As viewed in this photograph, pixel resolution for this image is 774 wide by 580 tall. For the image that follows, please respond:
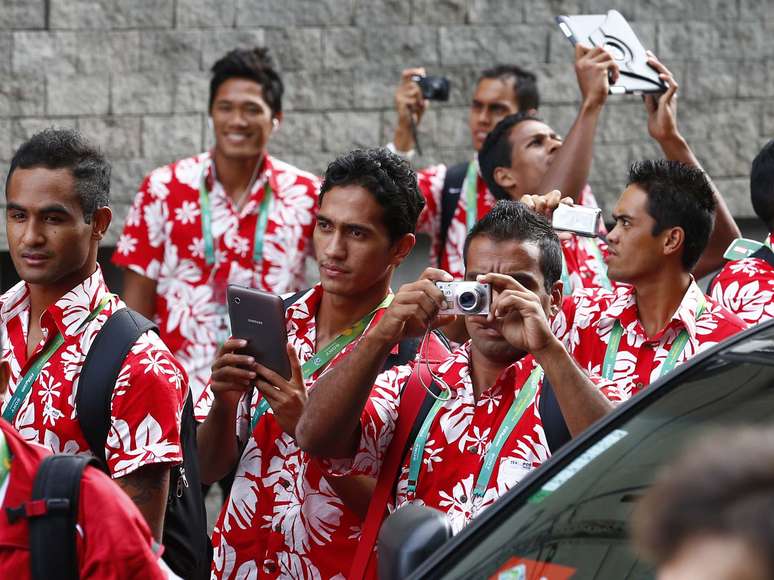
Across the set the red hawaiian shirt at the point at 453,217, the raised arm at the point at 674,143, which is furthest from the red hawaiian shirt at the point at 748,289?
Result: the red hawaiian shirt at the point at 453,217

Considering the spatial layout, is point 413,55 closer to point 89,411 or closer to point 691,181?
→ point 691,181

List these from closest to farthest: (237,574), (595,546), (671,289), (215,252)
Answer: (595,546), (237,574), (671,289), (215,252)

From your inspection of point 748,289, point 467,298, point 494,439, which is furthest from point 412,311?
point 748,289

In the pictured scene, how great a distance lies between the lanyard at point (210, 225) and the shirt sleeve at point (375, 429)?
7.88 feet

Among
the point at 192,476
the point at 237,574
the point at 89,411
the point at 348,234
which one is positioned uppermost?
the point at 348,234

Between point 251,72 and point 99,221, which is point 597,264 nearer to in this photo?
point 251,72

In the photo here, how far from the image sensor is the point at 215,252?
19.9 feet

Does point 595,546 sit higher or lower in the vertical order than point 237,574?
higher

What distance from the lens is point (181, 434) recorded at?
357 centimetres

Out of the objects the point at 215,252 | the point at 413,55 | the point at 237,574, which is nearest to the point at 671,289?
the point at 237,574

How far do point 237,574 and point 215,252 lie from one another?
8.02ft

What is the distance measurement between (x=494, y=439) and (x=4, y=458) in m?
1.23

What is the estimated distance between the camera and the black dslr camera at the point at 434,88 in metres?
6.95

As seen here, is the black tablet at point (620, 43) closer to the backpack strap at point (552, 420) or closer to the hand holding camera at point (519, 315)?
the hand holding camera at point (519, 315)
